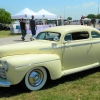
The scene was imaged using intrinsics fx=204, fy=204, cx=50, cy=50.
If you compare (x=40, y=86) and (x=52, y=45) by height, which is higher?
(x=52, y=45)

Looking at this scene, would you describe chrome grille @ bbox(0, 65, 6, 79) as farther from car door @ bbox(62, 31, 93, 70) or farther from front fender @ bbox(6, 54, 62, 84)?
car door @ bbox(62, 31, 93, 70)

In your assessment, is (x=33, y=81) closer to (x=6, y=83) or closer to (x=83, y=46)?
(x=6, y=83)

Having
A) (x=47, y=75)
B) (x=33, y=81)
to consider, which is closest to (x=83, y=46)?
(x=47, y=75)

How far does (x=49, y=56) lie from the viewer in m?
4.87

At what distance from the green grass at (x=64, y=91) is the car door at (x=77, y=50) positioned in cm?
45

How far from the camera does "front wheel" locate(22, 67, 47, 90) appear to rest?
4596 millimetres

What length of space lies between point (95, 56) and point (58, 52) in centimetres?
142

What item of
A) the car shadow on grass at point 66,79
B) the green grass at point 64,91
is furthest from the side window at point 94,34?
the green grass at point 64,91

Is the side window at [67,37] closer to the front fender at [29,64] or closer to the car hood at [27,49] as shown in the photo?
the car hood at [27,49]

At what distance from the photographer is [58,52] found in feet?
17.0

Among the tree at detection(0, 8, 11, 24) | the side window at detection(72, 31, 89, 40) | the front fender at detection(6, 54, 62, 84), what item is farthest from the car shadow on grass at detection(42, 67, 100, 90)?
the tree at detection(0, 8, 11, 24)

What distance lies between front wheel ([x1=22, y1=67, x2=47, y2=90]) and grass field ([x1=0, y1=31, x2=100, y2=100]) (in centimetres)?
14

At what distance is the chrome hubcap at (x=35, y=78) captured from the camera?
183 inches

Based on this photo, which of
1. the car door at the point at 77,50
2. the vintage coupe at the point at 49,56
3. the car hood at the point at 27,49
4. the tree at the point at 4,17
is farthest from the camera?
the tree at the point at 4,17
